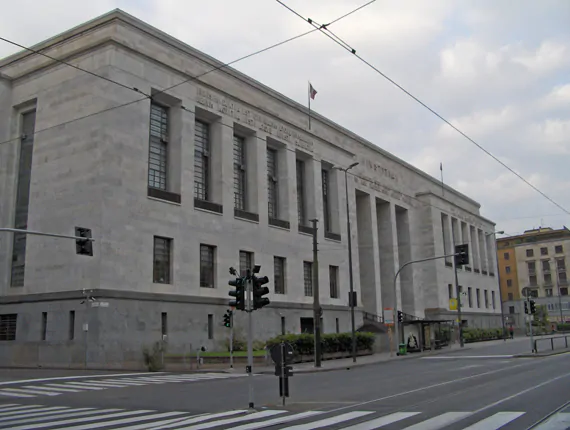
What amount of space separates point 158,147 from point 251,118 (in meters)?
8.88

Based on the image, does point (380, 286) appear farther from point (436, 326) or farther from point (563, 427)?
point (563, 427)

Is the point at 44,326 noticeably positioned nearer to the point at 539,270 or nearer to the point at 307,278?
the point at 307,278

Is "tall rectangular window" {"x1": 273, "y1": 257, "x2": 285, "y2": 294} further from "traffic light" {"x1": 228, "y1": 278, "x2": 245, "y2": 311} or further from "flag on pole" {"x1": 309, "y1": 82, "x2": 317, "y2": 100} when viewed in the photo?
"traffic light" {"x1": 228, "y1": 278, "x2": 245, "y2": 311}

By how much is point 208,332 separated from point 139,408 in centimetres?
2270

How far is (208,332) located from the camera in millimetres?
37219

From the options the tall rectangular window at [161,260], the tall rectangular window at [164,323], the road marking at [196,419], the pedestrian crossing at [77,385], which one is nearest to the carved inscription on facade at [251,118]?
the tall rectangular window at [161,260]

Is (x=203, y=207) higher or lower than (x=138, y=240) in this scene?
higher

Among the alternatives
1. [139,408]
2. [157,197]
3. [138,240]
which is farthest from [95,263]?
[139,408]

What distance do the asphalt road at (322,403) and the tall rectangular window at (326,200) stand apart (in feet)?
98.4

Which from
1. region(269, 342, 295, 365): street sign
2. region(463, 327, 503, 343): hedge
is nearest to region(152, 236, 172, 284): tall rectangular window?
region(269, 342, 295, 365): street sign

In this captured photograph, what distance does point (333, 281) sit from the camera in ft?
168

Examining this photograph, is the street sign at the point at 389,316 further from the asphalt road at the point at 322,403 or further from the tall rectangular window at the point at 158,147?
the tall rectangular window at the point at 158,147

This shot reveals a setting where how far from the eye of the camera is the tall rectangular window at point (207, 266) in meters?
38.3

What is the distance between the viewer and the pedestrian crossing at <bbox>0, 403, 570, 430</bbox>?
10.5m
